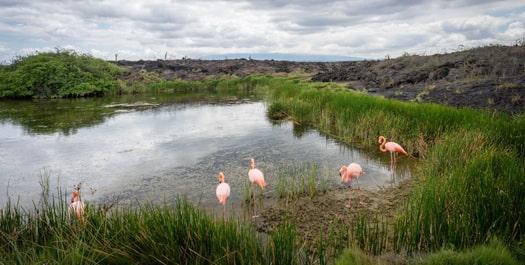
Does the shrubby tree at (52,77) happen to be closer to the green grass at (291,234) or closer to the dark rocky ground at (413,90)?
the dark rocky ground at (413,90)

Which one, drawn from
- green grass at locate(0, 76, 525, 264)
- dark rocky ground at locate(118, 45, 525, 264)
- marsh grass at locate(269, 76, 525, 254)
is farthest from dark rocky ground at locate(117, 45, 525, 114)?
green grass at locate(0, 76, 525, 264)

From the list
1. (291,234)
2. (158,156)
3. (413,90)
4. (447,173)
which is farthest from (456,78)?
(291,234)

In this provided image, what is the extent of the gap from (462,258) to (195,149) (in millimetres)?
7791

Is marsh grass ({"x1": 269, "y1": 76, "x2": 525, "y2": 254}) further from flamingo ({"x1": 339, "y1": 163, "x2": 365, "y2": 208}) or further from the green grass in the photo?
flamingo ({"x1": 339, "y1": 163, "x2": 365, "y2": 208})

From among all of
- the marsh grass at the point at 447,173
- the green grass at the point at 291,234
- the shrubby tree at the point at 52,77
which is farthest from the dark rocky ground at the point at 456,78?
the shrubby tree at the point at 52,77

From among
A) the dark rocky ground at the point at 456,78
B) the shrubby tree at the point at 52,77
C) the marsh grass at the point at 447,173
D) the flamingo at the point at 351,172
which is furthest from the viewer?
the shrubby tree at the point at 52,77

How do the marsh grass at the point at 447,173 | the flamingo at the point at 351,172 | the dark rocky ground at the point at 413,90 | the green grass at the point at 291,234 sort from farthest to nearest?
the flamingo at the point at 351,172 → the dark rocky ground at the point at 413,90 → the marsh grass at the point at 447,173 → the green grass at the point at 291,234

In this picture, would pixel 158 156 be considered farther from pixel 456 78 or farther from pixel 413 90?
pixel 456 78

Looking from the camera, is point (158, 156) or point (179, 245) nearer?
point (179, 245)

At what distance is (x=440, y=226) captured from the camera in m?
3.67

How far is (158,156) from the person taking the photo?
9.34m

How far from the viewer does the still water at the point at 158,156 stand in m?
6.86

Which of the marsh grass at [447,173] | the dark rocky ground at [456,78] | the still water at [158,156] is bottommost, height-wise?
the still water at [158,156]

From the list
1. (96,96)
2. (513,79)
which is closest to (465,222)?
(513,79)
